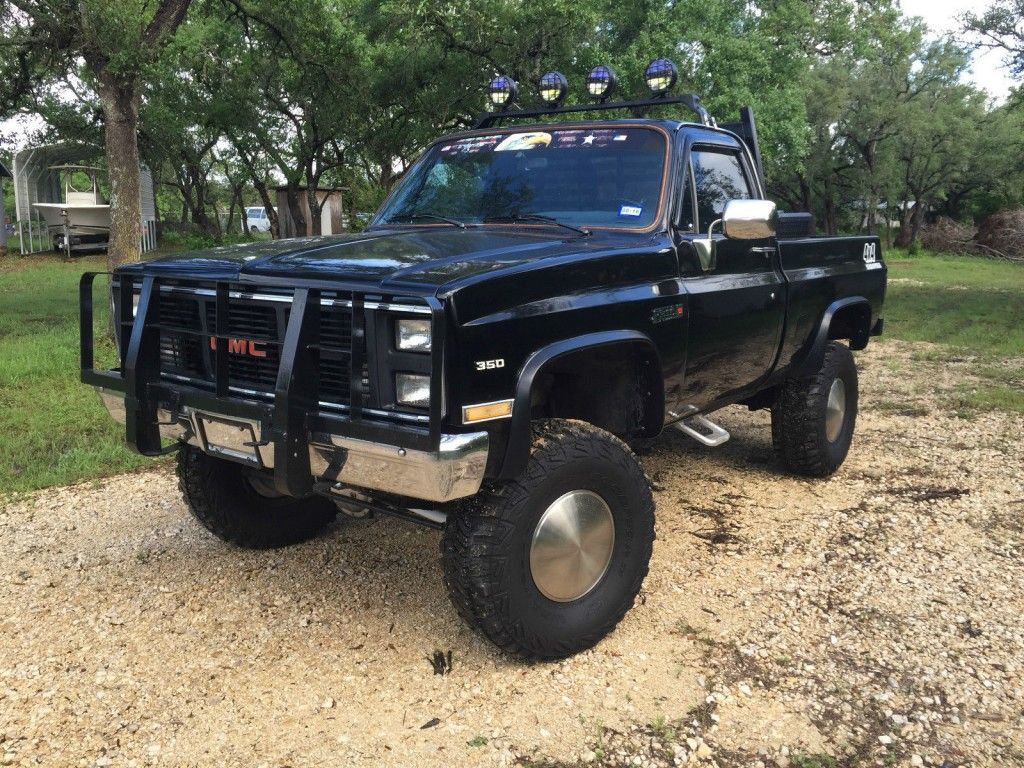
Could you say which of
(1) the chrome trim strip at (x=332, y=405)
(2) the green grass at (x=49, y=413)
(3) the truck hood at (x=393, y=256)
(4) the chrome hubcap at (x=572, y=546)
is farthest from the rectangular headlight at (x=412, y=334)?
(2) the green grass at (x=49, y=413)

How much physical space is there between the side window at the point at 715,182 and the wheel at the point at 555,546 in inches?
58.8

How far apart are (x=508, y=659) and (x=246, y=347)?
155 cm

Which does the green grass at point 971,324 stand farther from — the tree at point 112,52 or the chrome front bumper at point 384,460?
the tree at point 112,52

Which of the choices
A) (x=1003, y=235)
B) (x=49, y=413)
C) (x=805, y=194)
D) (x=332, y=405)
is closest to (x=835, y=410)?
(x=332, y=405)

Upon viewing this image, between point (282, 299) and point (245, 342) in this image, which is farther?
point (245, 342)

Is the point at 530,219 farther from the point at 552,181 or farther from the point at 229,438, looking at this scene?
the point at 229,438

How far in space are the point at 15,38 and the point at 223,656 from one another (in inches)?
329

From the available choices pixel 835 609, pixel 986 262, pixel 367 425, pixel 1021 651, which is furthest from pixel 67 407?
pixel 986 262

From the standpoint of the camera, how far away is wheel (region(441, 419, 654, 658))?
9.73ft

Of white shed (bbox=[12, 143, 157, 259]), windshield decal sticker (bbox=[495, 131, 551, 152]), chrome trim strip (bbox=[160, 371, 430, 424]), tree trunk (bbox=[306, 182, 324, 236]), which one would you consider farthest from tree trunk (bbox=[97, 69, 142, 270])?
white shed (bbox=[12, 143, 157, 259])

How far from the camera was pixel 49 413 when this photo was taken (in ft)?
21.9

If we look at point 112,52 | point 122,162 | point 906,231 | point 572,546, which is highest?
point 112,52

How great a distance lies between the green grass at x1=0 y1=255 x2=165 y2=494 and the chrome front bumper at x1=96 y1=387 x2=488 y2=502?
5.31 feet

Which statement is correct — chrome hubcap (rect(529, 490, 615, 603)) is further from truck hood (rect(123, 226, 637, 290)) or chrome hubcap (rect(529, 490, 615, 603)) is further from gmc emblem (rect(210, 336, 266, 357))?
gmc emblem (rect(210, 336, 266, 357))
